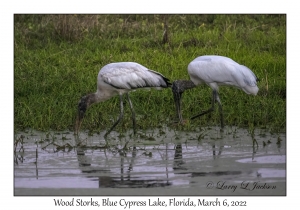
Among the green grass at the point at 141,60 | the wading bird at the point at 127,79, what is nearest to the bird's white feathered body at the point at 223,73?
the green grass at the point at 141,60

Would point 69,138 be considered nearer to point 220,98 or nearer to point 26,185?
point 26,185

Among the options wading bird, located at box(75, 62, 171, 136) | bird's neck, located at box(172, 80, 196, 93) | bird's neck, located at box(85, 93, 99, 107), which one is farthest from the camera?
bird's neck, located at box(172, 80, 196, 93)

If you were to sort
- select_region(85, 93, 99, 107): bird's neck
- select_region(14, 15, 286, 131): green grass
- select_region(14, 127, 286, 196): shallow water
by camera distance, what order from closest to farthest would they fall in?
select_region(14, 127, 286, 196): shallow water → select_region(85, 93, 99, 107): bird's neck → select_region(14, 15, 286, 131): green grass

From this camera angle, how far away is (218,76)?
311 inches

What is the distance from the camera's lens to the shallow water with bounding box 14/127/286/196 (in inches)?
221

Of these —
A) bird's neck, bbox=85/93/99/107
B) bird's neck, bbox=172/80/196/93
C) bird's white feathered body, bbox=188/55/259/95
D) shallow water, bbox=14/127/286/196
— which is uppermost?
bird's white feathered body, bbox=188/55/259/95

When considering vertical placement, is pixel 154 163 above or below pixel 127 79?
below

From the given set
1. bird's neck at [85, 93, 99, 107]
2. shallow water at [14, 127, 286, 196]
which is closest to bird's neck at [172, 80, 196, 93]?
shallow water at [14, 127, 286, 196]

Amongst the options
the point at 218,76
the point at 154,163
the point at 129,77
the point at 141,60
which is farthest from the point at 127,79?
the point at 141,60

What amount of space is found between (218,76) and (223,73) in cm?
7

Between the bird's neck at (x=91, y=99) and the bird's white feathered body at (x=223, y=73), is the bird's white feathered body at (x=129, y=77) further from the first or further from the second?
the bird's white feathered body at (x=223, y=73)

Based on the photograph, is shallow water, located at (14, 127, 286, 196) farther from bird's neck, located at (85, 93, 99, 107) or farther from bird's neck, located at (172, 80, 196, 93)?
bird's neck, located at (172, 80, 196, 93)

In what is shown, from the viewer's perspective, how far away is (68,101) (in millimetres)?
8484

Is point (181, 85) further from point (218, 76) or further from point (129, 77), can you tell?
point (129, 77)
